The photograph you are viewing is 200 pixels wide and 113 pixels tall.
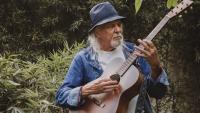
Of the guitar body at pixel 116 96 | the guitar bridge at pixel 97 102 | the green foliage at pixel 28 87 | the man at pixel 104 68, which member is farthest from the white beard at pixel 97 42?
the green foliage at pixel 28 87

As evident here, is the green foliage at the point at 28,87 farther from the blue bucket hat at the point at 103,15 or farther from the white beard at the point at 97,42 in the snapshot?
the blue bucket hat at the point at 103,15

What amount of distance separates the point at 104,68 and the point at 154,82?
0.38 m

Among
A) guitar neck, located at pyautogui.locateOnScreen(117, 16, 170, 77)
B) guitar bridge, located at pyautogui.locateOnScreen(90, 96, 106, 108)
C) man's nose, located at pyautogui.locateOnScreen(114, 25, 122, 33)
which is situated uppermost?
man's nose, located at pyautogui.locateOnScreen(114, 25, 122, 33)

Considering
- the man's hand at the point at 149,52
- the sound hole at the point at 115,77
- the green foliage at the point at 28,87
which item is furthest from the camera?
the green foliage at the point at 28,87

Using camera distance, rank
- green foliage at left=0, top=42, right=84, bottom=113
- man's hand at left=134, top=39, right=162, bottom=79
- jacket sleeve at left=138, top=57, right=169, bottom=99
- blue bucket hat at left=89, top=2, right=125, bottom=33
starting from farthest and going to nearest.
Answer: green foliage at left=0, top=42, right=84, bottom=113 → blue bucket hat at left=89, top=2, right=125, bottom=33 → jacket sleeve at left=138, top=57, right=169, bottom=99 → man's hand at left=134, top=39, right=162, bottom=79

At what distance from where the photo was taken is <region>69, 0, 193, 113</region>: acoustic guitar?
3.64 meters

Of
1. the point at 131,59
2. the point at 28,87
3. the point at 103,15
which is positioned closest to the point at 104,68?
the point at 131,59

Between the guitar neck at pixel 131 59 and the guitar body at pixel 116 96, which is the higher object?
the guitar neck at pixel 131 59

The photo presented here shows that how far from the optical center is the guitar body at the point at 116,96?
3641 millimetres

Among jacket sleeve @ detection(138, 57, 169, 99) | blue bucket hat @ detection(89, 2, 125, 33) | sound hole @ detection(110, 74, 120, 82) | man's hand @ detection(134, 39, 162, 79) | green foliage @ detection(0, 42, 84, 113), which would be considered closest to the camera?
man's hand @ detection(134, 39, 162, 79)

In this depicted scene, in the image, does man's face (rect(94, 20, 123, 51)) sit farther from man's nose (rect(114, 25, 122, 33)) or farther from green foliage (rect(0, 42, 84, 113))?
green foliage (rect(0, 42, 84, 113))

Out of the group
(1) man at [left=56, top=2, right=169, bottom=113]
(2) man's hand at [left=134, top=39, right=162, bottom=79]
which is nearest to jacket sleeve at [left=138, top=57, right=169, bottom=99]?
(1) man at [left=56, top=2, right=169, bottom=113]

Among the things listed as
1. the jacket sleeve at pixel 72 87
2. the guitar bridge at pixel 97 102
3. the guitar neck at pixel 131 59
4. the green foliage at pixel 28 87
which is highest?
the guitar neck at pixel 131 59

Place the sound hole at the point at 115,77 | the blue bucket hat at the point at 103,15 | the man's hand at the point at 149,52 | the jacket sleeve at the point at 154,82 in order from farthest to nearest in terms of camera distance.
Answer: the blue bucket hat at the point at 103,15, the sound hole at the point at 115,77, the jacket sleeve at the point at 154,82, the man's hand at the point at 149,52
